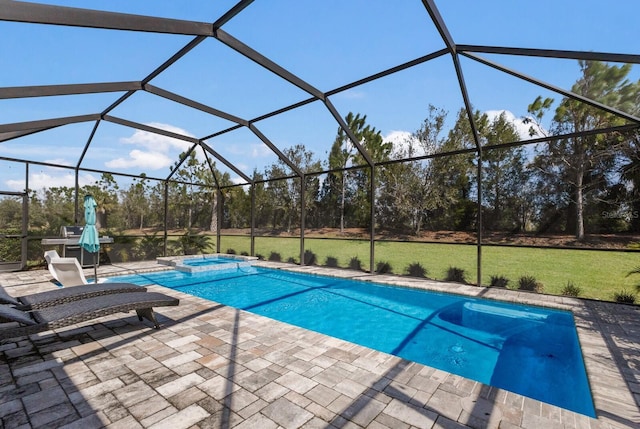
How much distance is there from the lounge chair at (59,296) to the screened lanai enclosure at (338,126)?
303 centimetres

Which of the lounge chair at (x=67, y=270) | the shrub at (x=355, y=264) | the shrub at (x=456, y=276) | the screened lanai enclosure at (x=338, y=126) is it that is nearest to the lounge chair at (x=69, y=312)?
the lounge chair at (x=67, y=270)

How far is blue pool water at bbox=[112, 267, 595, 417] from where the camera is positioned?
12.7 feet

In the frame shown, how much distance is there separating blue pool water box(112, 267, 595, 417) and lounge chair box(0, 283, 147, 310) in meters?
2.75

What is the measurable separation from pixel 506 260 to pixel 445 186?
13.3 ft

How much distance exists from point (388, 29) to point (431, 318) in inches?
205

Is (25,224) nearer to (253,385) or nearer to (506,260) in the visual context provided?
(253,385)

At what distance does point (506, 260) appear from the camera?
13.5 meters

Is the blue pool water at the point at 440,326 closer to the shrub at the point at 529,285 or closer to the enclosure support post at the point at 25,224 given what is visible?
the shrub at the point at 529,285

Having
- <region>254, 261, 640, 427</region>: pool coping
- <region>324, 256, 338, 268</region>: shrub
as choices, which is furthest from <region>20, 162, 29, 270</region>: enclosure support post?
<region>254, 261, 640, 427</region>: pool coping

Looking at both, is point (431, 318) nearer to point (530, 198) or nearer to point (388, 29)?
point (388, 29)

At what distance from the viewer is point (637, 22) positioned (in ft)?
14.1

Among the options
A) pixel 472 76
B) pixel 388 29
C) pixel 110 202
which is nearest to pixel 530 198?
pixel 472 76

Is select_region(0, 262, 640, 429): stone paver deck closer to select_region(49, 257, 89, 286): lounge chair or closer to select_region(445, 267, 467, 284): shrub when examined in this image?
select_region(49, 257, 89, 286): lounge chair

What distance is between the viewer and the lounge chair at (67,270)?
5801mm
